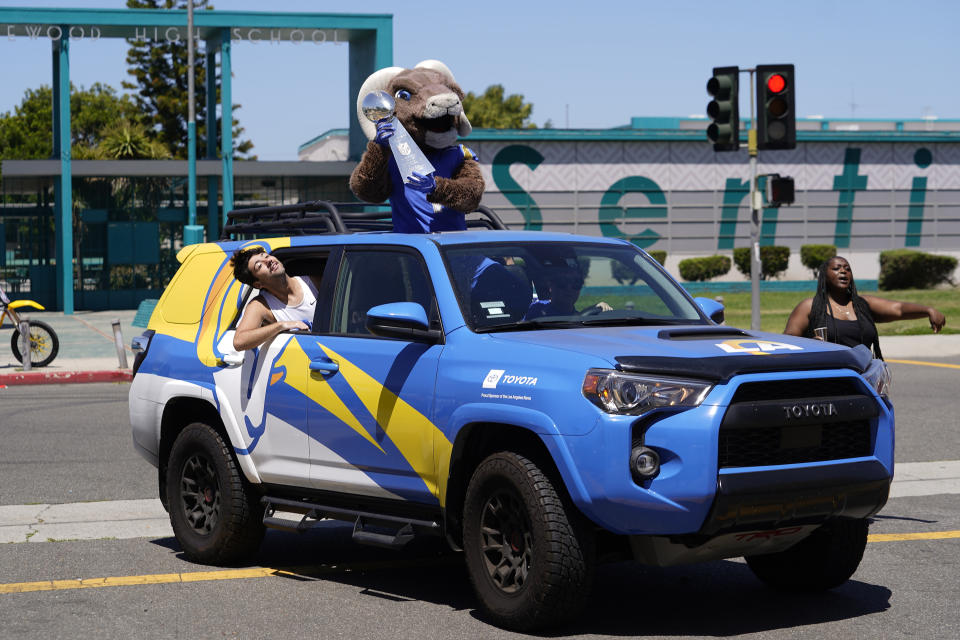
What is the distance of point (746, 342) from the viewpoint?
5.78 metres

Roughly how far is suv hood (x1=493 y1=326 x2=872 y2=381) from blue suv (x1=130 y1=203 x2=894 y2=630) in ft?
0.05

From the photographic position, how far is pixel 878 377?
19.5ft

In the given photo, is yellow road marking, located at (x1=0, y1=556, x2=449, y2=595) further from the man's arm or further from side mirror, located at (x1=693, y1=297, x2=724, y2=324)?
side mirror, located at (x1=693, y1=297, x2=724, y2=324)

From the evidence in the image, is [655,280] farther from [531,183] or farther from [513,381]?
[531,183]


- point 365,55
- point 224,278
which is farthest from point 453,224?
point 365,55

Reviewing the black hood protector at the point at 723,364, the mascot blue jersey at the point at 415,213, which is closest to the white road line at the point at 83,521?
the mascot blue jersey at the point at 415,213

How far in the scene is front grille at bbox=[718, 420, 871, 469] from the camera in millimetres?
5344

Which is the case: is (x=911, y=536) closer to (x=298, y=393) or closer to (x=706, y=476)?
(x=706, y=476)

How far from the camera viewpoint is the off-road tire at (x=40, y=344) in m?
20.0

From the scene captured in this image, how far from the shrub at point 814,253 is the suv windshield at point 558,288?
39.7 m

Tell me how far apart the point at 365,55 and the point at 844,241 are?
19411 mm

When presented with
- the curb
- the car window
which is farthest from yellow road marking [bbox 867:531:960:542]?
the curb

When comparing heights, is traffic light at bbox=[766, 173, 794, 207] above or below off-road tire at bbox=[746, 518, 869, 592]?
above

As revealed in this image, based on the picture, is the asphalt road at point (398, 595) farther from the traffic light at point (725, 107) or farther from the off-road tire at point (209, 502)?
the traffic light at point (725, 107)
